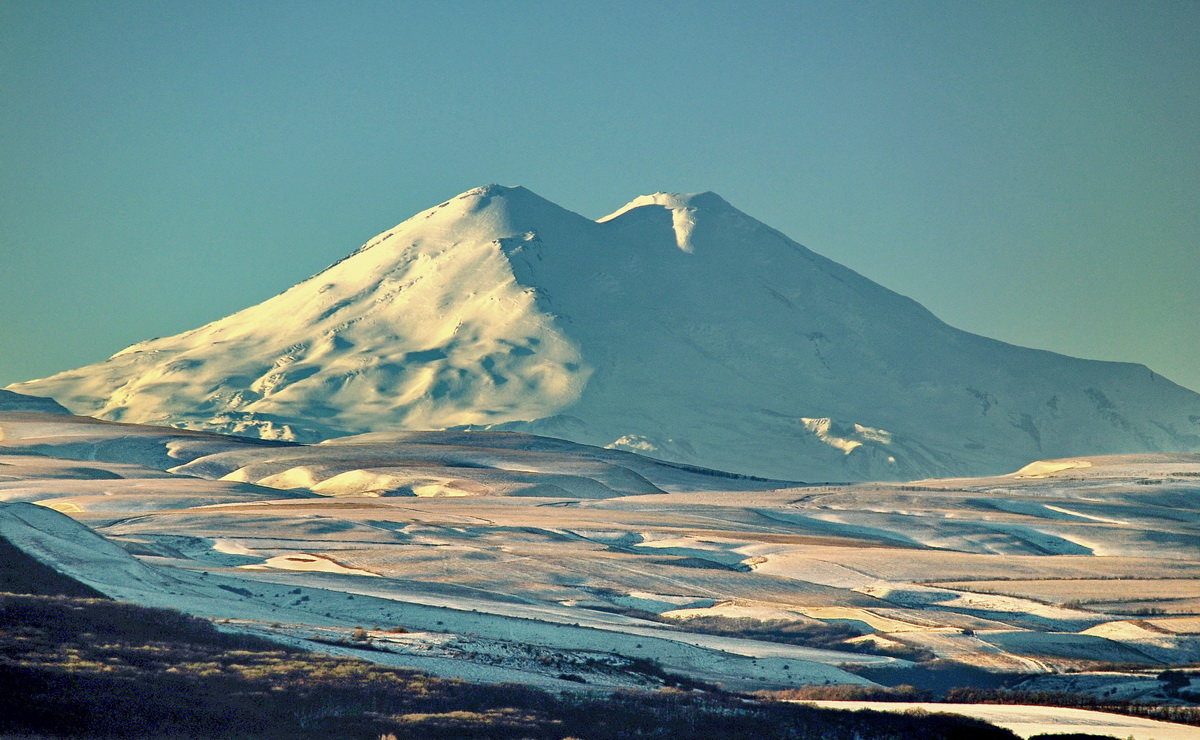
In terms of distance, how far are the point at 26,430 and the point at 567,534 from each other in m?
102

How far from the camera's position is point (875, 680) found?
51.3 meters

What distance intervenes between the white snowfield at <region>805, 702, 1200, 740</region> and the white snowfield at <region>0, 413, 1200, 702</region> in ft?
22.5

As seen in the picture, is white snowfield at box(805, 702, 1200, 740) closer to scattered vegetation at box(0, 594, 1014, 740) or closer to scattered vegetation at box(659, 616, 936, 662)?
scattered vegetation at box(0, 594, 1014, 740)

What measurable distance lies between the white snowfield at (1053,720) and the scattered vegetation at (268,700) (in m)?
2.10

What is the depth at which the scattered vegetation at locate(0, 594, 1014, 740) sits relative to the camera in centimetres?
2909

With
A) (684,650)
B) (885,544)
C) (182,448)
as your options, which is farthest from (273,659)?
(182,448)

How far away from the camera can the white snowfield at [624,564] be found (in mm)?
49125

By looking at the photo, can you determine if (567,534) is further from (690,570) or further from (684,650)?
(684,650)

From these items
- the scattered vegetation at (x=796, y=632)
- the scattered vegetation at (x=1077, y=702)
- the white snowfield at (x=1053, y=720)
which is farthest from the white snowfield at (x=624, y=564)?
the white snowfield at (x=1053, y=720)

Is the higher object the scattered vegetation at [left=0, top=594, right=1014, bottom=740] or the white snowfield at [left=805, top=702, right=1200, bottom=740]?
the scattered vegetation at [left=0, top=594, right=1014, bottom=740]

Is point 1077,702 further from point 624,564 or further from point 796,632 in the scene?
point 624,564

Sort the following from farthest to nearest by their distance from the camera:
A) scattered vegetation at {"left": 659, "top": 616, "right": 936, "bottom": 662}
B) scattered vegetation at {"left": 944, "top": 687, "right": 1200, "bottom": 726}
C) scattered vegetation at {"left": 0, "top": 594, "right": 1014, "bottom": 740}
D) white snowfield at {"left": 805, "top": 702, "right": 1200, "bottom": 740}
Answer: scattered vegetation at {"left": 659, "top": 616, "right": 936, "bottom": 662}, scattered vegetation at {"left": 944, "top": 687, "right": 1200, "bottom": 726}, white snowfield at {"left": 805, "top": 702, "right": 1200, "bottom": 740}, scattered vegetation at {"left": 0, "top": 594, "right": 1014, "bottom": 740}

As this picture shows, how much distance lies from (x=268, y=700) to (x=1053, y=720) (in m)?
22.4

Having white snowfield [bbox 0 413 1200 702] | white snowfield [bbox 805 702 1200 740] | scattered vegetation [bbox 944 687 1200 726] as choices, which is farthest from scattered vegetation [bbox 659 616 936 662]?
white snowfield [bbox 805 702 1200 740]
